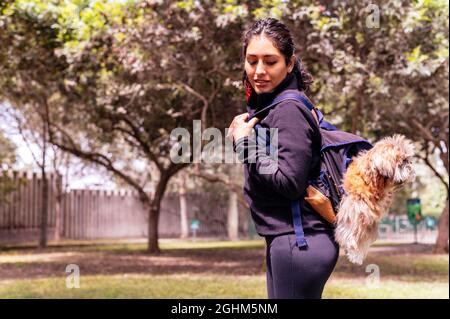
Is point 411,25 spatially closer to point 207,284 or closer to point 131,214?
point 207,284

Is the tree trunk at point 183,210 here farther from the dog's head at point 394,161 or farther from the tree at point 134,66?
the dog's head at point 394,161

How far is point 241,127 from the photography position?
2498 millimetres

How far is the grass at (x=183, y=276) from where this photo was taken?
10.2m

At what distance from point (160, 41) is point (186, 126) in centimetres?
586

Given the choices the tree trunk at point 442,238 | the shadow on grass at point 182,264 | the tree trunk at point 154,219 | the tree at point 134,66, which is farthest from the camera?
the tree trunk at point 442,238

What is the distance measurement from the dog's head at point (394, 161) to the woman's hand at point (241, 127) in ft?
1.47

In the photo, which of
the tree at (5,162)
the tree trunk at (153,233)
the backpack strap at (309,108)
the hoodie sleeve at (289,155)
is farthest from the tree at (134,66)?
the hoodie sleeve at (289,155)

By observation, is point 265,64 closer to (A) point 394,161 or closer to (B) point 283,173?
(B) point 283,173

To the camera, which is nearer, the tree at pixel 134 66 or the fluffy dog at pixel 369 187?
the fluffy dog at pixel 369 187

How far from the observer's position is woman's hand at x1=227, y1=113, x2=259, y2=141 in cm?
247

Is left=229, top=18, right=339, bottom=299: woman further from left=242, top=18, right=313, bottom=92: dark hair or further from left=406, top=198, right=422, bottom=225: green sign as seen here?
left=406, top=198, right=422, bottom=225: green sign

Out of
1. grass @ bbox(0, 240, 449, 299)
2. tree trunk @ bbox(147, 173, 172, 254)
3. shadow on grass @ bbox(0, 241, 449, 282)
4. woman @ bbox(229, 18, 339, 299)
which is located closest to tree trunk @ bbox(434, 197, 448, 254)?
shadow on grass @ bbox(0, 241, 449, 282)

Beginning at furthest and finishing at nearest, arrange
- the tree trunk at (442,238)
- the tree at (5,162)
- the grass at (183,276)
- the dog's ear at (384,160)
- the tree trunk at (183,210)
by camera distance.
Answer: the tree trunk at (183,210) < the tree at (5,162) < the tree trunk at (442,238) < the grass at (183,276) < the dog's ear at (384,160)
